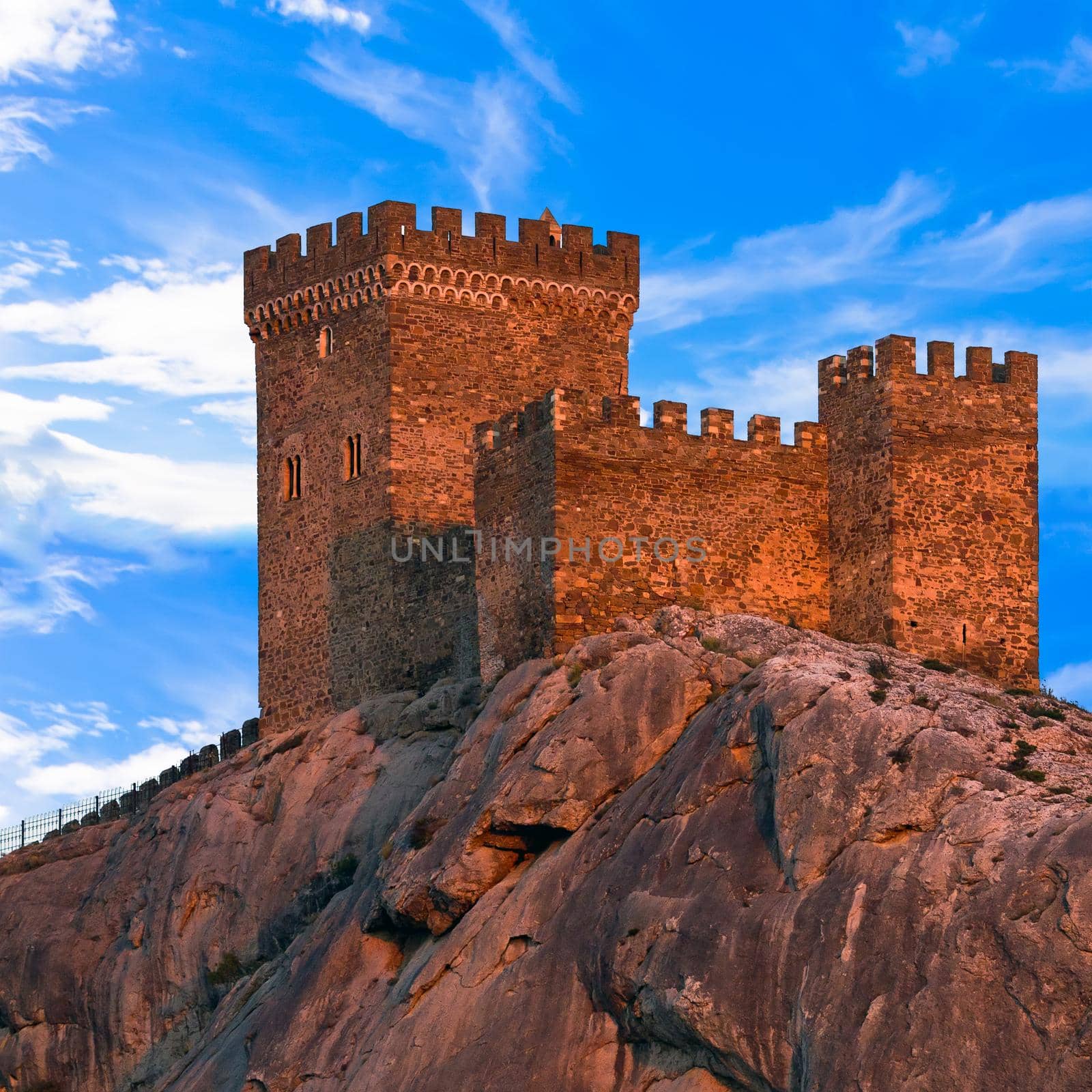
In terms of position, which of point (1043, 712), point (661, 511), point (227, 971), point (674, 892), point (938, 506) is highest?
point (938, 506)

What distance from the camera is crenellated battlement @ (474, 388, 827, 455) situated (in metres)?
44.8

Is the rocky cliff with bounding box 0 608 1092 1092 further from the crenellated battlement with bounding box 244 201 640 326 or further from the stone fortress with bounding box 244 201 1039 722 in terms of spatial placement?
the crenellated battlement with bounding box 244 201 640 326

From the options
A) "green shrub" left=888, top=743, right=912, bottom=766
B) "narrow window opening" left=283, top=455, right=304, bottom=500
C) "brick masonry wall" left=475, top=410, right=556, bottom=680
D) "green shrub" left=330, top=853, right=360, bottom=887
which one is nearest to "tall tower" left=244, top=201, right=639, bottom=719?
"narrow window opening" left=283, top=455, right=304, bottom=500

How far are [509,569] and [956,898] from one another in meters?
15.6

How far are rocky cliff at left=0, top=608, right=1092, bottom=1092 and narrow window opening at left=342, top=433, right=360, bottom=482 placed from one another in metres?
5.65

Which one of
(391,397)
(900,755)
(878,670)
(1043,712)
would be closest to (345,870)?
(391,397)

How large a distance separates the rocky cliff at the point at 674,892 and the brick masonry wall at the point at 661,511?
4.98 feet

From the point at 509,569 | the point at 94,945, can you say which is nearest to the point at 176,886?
the point at 94,945

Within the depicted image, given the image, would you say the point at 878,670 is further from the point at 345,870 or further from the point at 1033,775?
the point at 345,870

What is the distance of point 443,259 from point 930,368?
12279mm

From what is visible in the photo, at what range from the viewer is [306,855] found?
48.8 meters

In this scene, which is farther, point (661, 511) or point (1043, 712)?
point (661, 511)

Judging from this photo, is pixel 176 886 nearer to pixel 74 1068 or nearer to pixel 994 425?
pixel 74 1068

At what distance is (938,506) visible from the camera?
45.2 metres
